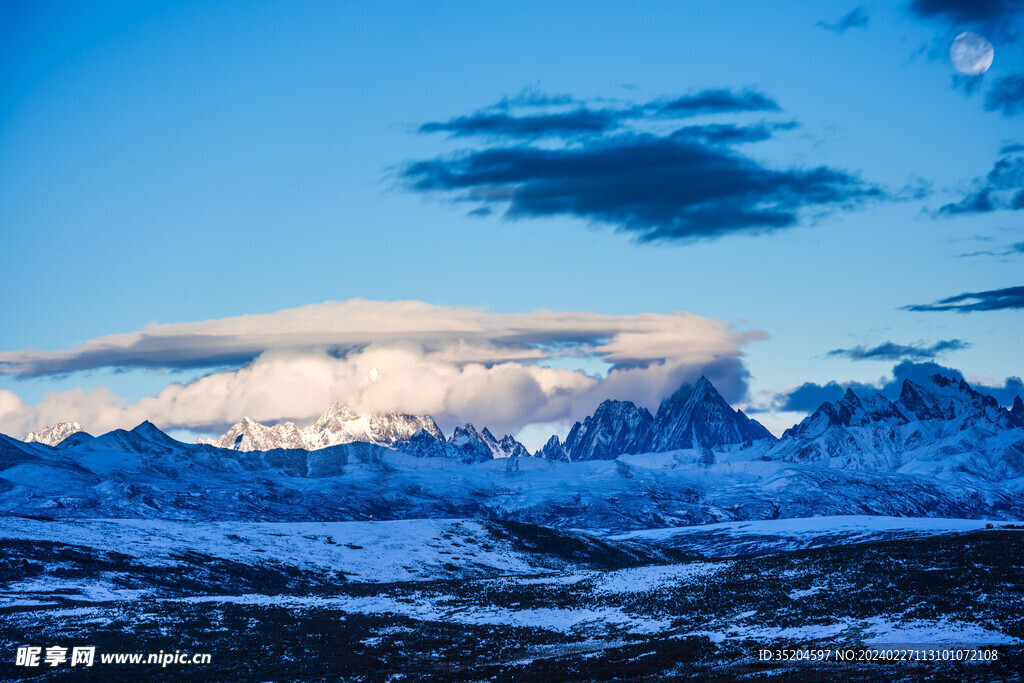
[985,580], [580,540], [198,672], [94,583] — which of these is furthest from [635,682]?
[580,540]

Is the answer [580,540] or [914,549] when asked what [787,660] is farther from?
[580,540]

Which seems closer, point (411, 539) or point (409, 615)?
point (409, 615)

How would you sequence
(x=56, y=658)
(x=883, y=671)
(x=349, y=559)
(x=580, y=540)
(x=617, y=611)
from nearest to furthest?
(x=883, y=671), (x=56, y=658), (x=617, y=611), (x=349, y=559), (x=580, y=540)

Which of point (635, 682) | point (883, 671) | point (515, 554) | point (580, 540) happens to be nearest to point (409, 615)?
point (635, 682)

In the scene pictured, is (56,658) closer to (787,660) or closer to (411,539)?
(787,660)

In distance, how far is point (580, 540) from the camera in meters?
198

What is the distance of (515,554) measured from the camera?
178m

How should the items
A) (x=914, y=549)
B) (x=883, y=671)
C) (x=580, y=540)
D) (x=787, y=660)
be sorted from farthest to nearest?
1. (x=580, y=540)
2. (x=914, y=549)
3. (x=787, y=660)
4. (x=883, y=671)

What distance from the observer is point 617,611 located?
292 feet

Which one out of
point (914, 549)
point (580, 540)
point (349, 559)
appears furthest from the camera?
point (580, 540)

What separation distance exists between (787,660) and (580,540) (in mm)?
137275

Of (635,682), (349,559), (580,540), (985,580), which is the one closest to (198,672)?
(635,682)

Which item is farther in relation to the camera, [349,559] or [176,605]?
[349,559]

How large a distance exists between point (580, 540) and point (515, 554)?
2381 centimetres
